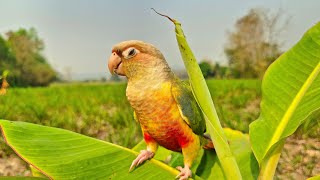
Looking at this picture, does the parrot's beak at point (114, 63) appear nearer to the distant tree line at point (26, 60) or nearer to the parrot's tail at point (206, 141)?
the parrot's tail at point (206, 141)

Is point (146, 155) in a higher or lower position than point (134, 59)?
lower

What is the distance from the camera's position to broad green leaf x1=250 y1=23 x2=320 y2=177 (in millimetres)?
947

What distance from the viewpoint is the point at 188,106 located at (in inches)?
32.6

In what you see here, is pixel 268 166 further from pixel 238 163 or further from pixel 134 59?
pixel 134 59

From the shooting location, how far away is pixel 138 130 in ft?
8.84

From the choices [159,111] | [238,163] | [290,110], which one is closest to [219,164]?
[238,163]

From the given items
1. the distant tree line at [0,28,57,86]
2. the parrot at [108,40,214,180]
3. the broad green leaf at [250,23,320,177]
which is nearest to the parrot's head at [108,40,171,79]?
the parrot at [108,40,214,180]

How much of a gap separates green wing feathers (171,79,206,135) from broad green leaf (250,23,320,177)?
0.18 meters

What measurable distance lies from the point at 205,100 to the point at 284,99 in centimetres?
24

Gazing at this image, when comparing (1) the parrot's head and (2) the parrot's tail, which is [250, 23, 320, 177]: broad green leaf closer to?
(2) the parrot's tail

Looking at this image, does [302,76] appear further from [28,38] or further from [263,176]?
[28,38]

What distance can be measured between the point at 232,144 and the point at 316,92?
274 millimetres

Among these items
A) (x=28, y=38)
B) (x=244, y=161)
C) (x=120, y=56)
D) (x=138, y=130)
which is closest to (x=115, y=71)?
(x=120, y=56)

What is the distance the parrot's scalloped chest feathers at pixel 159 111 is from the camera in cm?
79
